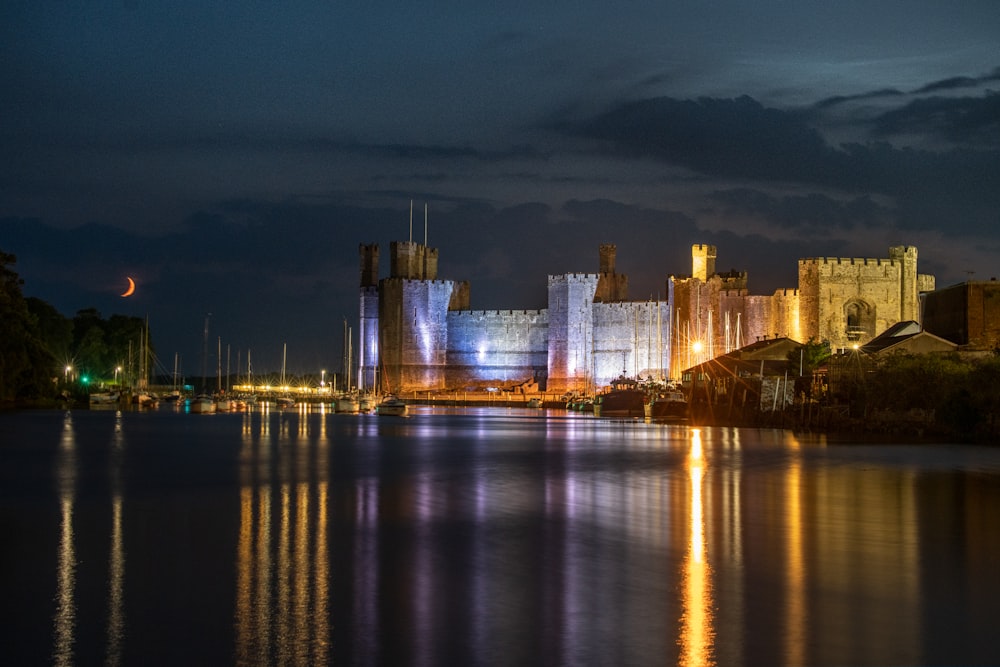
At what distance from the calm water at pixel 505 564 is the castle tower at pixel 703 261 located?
23.4 m

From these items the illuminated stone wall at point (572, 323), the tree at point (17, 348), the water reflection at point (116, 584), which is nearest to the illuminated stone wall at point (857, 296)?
the illuminated stone wall at point (572, 323)

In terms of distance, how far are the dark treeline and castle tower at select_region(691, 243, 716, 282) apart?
66.6 ft

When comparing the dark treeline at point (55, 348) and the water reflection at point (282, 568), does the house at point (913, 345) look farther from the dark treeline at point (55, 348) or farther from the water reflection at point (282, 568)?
the dark treeline at point (55, 348)

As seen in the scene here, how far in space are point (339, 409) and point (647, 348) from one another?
1138 centimetres

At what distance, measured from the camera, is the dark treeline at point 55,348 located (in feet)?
105

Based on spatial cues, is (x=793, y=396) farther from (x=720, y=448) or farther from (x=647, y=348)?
(x=647, y=348)

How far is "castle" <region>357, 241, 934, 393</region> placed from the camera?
34219 mm

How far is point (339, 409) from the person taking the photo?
→ 44.2 metres

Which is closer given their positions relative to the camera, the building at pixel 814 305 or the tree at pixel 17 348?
the tree at pixel 17 348

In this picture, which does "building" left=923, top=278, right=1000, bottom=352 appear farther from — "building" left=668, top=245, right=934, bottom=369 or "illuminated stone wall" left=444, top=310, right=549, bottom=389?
"illuminated stone wall" left=444, top=310, right=549, bottom=389

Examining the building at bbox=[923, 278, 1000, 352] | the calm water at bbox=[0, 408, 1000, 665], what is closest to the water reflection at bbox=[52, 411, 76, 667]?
the calm water at bbox=[0, 408, 1000, 665]

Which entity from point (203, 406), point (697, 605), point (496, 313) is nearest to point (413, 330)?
point (496, 313)

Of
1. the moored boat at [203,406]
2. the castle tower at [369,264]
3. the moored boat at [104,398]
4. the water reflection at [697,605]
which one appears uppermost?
the castle tower at [369,264]

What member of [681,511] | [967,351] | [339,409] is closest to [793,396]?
[967,351]
